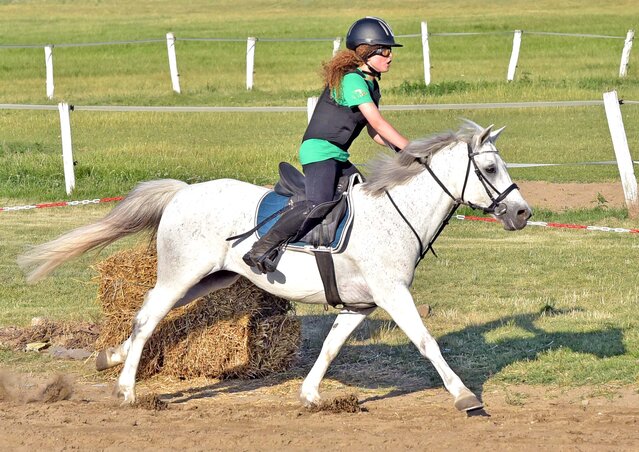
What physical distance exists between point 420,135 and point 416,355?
47.7 feet

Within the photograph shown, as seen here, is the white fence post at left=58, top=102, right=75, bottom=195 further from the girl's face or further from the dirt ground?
the girl's face

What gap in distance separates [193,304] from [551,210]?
8.45 metres

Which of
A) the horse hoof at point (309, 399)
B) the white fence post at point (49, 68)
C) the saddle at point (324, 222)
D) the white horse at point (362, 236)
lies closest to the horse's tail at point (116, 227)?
the white horse at point (362, 236)

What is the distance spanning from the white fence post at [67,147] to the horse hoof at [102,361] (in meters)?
8.94

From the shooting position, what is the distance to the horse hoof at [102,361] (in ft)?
26.7

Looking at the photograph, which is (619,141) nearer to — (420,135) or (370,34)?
(370,34)

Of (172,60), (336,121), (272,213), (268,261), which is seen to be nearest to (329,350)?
(268,261)

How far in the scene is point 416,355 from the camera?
9102 mm

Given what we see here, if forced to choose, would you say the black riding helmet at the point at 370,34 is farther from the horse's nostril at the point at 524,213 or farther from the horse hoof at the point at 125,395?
the horse hoof at the point at 125,395

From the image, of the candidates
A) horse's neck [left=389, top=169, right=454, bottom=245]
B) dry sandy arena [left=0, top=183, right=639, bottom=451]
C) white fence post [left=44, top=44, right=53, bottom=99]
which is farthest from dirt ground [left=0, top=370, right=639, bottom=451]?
white fence post [left=44, top=44, right=53, bottom=99]

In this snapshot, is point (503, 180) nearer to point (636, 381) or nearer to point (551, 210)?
point (636, 381)

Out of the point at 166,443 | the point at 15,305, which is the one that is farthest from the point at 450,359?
the point at 15,305

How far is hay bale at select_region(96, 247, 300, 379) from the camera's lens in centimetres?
850

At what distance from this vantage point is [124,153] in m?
19.9
